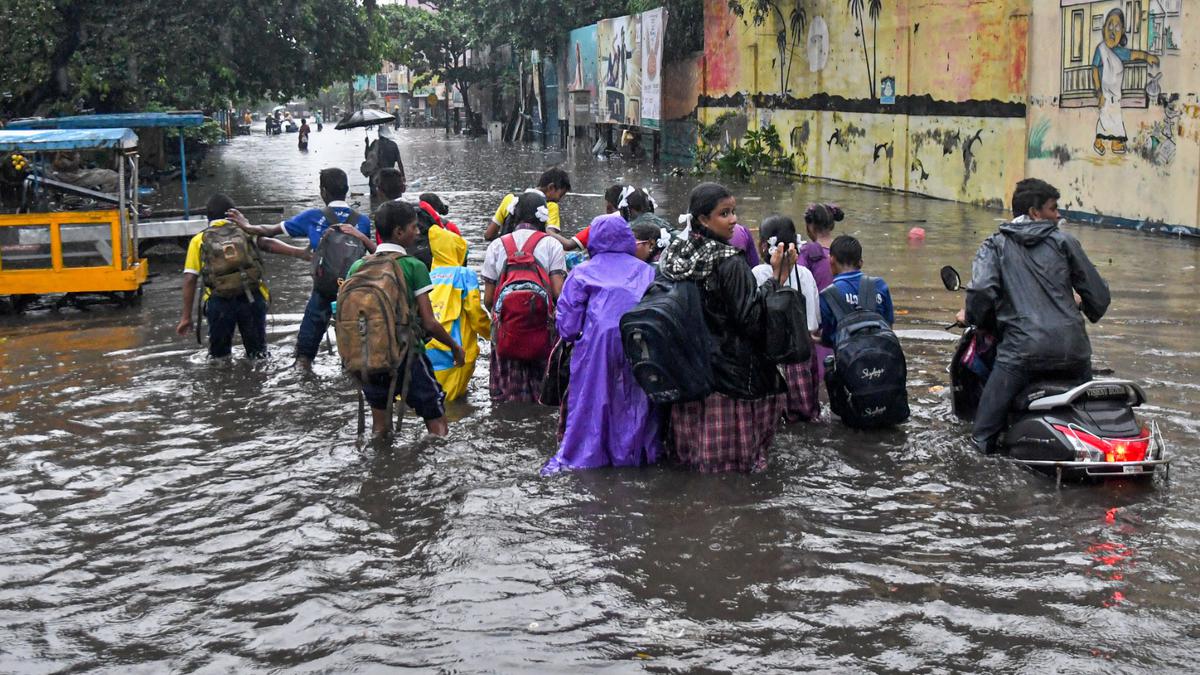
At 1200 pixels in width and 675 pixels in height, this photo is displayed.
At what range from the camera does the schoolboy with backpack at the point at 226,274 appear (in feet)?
29.1

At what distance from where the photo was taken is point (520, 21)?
4472 cm

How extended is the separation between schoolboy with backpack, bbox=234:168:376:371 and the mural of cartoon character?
36.5 ft

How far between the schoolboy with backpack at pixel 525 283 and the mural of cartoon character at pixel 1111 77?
10874mm

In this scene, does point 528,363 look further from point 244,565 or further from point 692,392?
point 244,565

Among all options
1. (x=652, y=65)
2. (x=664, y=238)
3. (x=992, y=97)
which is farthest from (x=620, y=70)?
(x=664, y=238)

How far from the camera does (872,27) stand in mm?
22766

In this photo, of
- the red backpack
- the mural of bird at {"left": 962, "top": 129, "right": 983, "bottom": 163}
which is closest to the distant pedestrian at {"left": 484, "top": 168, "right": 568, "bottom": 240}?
the red backpack

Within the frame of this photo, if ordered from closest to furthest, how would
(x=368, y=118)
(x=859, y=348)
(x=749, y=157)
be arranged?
(x=859, y=348) < (x=368, y=118) < (x=749, y=157)

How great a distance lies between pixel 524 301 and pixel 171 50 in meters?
21.9

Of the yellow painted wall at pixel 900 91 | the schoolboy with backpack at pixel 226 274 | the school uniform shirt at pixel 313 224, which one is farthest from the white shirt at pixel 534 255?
the yellow painted wall at pixel 900 91

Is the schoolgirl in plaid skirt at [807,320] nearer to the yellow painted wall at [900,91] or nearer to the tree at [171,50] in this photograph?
the yellow painted wall at [900,91]

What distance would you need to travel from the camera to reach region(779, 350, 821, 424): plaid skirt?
7270 mm

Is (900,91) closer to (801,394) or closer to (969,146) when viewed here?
(969,146)

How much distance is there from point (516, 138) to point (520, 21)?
1094 cm
